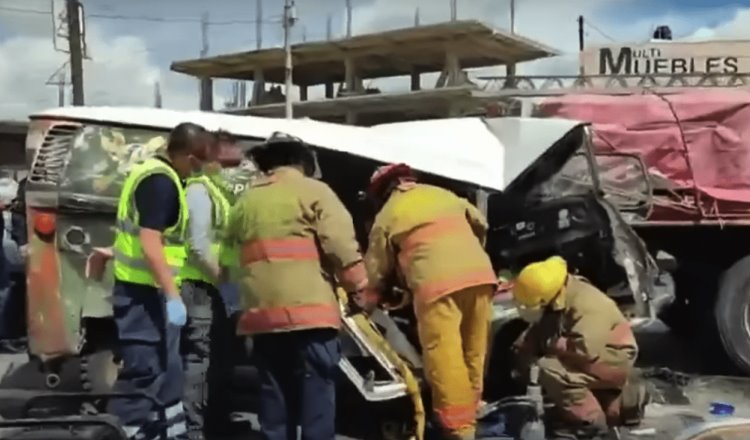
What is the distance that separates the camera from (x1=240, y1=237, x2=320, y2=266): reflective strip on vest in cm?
510

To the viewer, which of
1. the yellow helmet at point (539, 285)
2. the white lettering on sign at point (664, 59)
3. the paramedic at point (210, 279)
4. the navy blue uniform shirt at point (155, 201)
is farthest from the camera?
the white lettering on sign at point (664, 59)

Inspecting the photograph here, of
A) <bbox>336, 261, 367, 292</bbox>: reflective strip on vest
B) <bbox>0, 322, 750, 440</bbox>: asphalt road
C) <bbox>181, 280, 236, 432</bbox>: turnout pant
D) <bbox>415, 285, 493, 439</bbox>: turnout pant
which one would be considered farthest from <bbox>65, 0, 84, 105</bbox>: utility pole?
<bbox>336, 261, 367, 292</bbox>: reflective strip on vest

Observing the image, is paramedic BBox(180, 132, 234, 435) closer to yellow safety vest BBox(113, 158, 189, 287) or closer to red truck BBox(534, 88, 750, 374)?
yellow safety vest BBox(113, 158, 189, 287)

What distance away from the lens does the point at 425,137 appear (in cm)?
694

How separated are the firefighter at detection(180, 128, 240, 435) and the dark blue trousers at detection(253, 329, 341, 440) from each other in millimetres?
912

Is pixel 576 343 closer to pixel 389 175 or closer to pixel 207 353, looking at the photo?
pixel 389 175

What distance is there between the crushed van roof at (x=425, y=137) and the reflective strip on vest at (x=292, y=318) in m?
1.55

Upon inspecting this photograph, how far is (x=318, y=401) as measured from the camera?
16.8 feet

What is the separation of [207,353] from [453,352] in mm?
1684

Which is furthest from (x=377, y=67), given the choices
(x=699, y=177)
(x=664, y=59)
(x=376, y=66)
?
(x=699, y=177)

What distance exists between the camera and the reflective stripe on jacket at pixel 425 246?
5.72 meters

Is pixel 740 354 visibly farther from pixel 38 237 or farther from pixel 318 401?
pixel 38 237

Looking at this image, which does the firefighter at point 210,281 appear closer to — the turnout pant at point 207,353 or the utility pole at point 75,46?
the turnout pant at point 207,353

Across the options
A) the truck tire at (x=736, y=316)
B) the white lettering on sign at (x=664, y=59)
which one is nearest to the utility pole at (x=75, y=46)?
the white lettering on sign at (x=664, y=59)
